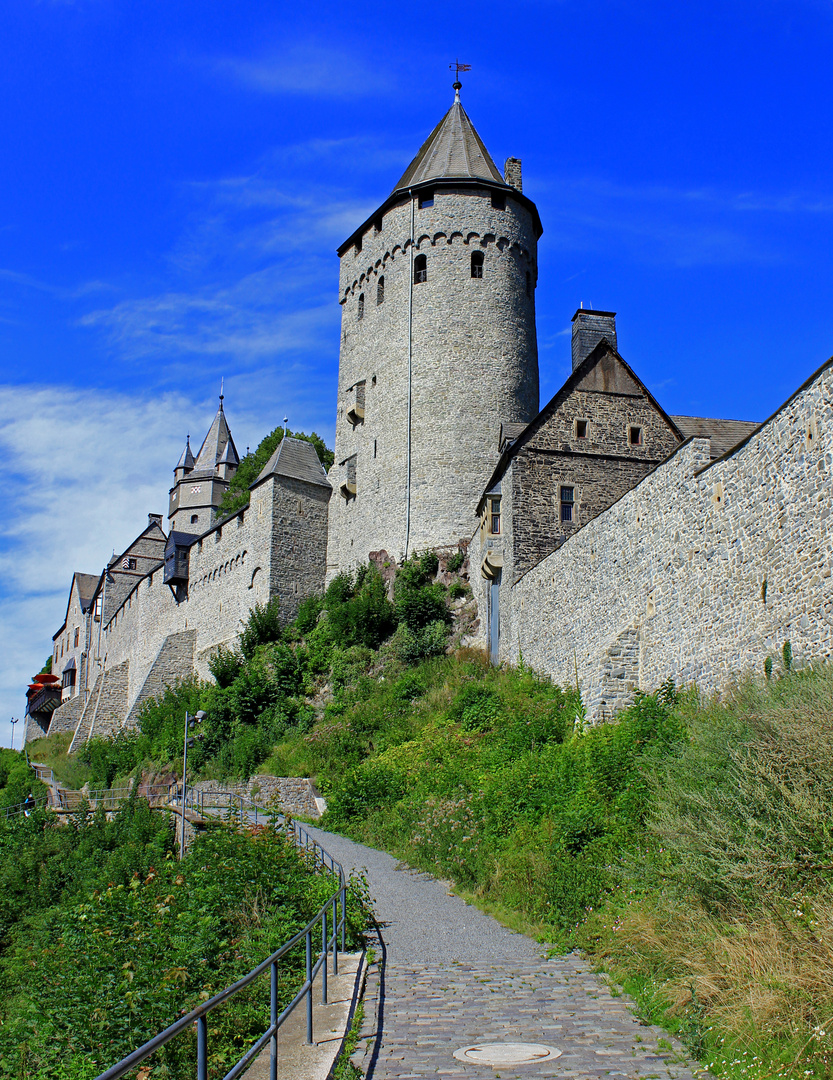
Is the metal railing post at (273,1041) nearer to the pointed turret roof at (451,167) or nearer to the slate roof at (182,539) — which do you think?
the pointed turret roof at (451,167)

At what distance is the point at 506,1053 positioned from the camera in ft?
21.8

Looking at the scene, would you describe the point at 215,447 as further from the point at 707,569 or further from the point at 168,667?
the point at 707,569

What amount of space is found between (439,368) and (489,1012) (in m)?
28.6

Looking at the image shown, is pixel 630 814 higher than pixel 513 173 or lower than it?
lower

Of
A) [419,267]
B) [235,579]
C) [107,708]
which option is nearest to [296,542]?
[235,579]

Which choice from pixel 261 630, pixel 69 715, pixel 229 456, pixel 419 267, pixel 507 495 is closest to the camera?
pixel 507 495

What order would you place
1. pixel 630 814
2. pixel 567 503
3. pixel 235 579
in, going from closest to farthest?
pixel 630 814 → pixel 567 503 → pixel 235 579

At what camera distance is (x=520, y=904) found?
12.1 m

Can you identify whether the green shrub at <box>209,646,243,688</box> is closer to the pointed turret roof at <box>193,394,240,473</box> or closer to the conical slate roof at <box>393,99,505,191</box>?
the conical slate roof at <box>393,99,505,191</box>

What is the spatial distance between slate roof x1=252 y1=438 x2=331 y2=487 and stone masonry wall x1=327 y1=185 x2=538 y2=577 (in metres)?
2.03

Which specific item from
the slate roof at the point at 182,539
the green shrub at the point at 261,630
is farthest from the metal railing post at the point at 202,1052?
the slate roof at the point at 182,539

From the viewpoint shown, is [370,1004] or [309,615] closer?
[370,1004]

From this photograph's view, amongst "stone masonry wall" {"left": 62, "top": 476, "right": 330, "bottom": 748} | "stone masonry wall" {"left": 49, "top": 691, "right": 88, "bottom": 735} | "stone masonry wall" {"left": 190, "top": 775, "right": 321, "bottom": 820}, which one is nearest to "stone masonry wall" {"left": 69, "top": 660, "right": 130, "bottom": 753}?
"stone masonry wall" {"left": 62, "top": 476, "right": 330, "bottom": 748}

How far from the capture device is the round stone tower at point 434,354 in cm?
3384
